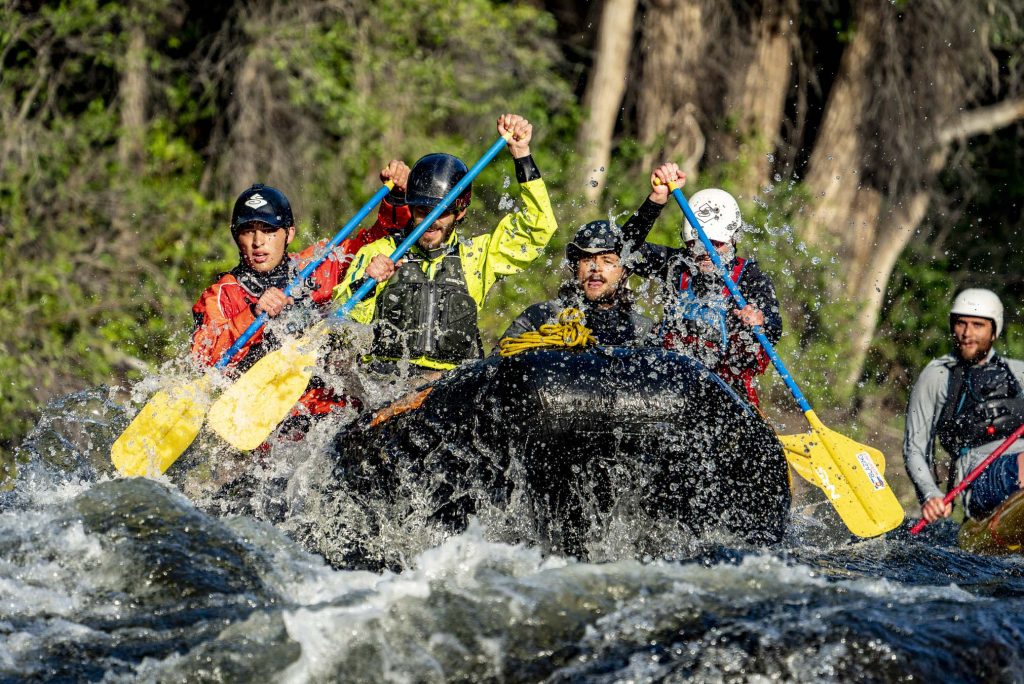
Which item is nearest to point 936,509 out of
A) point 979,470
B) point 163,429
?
point 979,470

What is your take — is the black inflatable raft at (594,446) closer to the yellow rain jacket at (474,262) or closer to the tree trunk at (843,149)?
the yellow rain jacket at (474,262)

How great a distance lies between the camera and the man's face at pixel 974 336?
7.45 m

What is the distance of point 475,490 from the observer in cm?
535

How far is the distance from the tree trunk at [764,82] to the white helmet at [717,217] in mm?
6804

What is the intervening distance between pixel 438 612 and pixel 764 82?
1046cm

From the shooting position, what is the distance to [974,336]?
7461 mm

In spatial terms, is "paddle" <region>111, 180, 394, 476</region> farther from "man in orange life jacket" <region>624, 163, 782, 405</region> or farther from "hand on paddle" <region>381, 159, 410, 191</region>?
"man in orange life jacket" <region>624, 163, 782, 405</region>

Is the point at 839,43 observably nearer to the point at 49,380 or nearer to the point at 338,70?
the point at 338,70

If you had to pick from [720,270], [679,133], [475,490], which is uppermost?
[679,133]

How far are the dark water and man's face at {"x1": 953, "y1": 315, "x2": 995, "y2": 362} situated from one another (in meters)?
2.30

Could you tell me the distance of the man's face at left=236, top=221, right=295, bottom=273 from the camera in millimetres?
6688

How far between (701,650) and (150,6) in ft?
30.1

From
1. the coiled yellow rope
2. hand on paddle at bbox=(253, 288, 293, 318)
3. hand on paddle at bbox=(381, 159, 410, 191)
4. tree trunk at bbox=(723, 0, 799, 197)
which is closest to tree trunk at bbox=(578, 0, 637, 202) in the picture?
tree trunk at bbox=(723, 0, 799, 197)

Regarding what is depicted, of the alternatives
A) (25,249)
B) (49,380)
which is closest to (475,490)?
(49,380)
